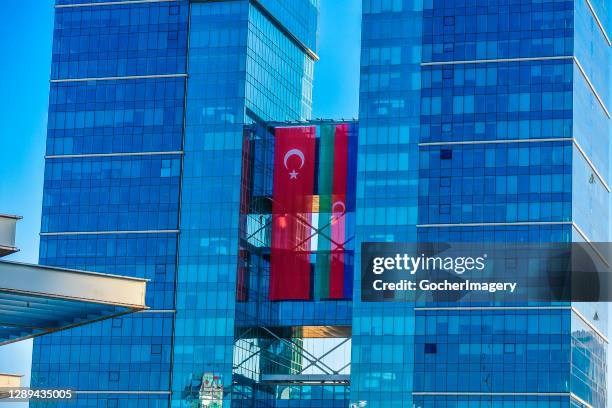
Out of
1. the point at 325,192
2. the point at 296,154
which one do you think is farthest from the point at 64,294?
the point at 296,154

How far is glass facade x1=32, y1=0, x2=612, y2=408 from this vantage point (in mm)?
154375

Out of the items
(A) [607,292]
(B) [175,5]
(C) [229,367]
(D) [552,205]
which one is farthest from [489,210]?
(B) [175,5]

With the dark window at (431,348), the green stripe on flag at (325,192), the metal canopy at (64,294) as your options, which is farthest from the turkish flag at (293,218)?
the metal canopy at (64,294)

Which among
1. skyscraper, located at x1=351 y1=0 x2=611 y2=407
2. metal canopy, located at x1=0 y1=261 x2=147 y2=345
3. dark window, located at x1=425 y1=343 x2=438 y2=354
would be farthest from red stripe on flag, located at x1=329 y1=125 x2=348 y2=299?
metal canopy, located at x1=0 y1=261 x2=147 y2=345

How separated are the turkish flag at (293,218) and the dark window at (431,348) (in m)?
14.4

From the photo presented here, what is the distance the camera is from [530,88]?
518 ft

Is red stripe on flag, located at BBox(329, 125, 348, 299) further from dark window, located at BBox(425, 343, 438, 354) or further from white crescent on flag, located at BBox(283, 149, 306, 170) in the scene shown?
dark window, located at BBox(425, 343, 438, 354)

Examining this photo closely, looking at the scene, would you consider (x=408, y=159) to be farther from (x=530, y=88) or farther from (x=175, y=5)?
(x=175, y=5)

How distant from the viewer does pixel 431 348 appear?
504ft

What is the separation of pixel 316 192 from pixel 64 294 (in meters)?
108

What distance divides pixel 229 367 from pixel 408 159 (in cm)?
2608

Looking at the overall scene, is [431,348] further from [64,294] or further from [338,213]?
[64,294]

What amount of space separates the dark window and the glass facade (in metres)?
0.20

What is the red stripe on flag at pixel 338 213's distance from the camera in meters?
162
